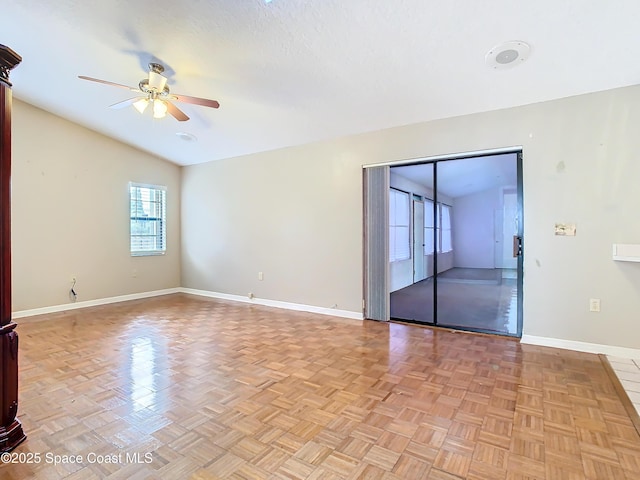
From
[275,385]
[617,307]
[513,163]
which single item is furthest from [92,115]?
[617,307]

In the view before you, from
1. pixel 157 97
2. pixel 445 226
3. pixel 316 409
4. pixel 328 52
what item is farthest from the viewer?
pixel 445 226

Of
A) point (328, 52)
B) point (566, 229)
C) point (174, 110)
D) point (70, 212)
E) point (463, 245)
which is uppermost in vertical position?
point (328, 52)

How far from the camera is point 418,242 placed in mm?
6328

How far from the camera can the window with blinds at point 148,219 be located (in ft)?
19.2

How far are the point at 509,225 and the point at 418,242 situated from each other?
93.0 inches

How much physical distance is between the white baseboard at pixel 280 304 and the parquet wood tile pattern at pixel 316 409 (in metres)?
0.84

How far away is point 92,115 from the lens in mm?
4695

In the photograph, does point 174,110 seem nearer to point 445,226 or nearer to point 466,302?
point 466,302

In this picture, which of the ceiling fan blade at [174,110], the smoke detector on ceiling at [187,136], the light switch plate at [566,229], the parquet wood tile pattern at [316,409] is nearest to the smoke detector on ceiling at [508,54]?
the light switch plate at [566,229]

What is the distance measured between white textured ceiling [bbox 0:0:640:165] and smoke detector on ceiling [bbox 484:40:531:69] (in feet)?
0.18

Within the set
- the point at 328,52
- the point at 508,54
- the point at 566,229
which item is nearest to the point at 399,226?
the point at 566,229

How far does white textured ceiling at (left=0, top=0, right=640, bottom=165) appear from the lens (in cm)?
237

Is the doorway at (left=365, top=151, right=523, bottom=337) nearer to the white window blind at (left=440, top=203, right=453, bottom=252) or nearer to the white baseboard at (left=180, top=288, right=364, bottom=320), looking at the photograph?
the white window blind at (left=440, top=203, right=453, bottom=252)

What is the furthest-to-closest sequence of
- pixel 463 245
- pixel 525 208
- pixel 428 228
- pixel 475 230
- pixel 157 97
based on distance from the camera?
1. pixel 463 245
2. pixel 475 230
3. pixel 428 228
4. pixel 525 208
5. pixel 157 97
